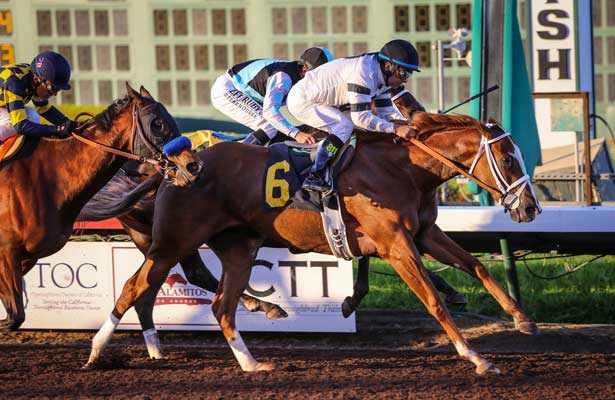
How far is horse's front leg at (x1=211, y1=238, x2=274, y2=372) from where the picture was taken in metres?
5.98

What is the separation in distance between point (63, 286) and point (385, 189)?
323 centimetres

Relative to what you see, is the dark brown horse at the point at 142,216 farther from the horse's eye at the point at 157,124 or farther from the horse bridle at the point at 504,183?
the horse bridle at the point at 504,183

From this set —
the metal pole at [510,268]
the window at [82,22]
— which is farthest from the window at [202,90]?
the metal pole at [510,268]

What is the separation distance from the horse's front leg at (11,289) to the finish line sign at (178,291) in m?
2.15

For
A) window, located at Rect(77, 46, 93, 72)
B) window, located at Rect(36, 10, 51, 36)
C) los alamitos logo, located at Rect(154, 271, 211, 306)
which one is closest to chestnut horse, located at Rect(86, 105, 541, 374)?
los alamitos logo, located at Rect(154, 271, 211, 306)

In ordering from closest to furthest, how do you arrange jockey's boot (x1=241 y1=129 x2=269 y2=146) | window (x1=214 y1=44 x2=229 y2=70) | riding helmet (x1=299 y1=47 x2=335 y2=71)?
riding helmet (x1=299 y1=47 x2=335 y2=71), jockey's boot (x1=241 y1=129 x2=269 y2=146), window (x1=214 y1=44 x2=229 y2=70)

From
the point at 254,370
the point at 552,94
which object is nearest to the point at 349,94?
the point at 254,370

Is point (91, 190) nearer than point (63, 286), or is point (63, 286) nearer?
point (91, 190)

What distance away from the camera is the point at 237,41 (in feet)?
51.2

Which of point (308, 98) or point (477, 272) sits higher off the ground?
point (308, 98)

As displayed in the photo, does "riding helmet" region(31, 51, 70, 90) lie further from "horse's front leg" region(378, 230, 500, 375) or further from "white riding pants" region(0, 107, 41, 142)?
"horse's front leg" region(378, 230, 500, 375)

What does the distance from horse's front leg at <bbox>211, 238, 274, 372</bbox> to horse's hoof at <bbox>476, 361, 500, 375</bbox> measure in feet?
3.81

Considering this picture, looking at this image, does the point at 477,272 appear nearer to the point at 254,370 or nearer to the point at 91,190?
the point at 254,370

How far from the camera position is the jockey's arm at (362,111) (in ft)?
19.2
